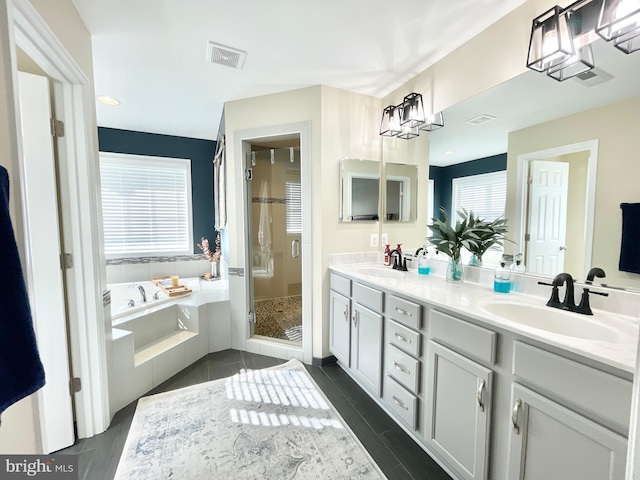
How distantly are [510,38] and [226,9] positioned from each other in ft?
5.27

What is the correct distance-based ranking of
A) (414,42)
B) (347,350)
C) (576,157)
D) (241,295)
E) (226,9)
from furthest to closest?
(241,295), (347,350), (414,42), (226,9), (576,157)

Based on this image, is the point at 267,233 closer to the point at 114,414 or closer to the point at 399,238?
the point at 399,238

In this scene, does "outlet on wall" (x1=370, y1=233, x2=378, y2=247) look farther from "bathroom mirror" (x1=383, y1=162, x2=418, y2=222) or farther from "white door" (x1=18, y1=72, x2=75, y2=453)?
"white door" (x1=18, y1=72, x2=75, y2=453)

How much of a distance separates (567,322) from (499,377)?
426 mm

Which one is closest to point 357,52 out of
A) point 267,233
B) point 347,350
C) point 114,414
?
point 267,233

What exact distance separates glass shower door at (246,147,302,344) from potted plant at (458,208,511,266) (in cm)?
150

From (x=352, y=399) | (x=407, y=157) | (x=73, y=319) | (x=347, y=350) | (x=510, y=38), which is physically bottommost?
(x=352, y=399)

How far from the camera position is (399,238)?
8.36 feet

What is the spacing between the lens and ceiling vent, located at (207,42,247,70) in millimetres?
1824

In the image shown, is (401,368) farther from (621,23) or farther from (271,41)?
(271,41)

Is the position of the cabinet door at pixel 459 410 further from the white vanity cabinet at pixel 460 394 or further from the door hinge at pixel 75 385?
the door hinge at pixel 75 385

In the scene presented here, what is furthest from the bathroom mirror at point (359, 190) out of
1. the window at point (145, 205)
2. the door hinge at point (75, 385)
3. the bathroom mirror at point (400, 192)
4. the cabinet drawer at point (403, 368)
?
the window at point (145, 205)

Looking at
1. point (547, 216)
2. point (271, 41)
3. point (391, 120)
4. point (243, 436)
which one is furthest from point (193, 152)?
point (547, 216)

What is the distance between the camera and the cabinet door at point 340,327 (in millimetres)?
2150
